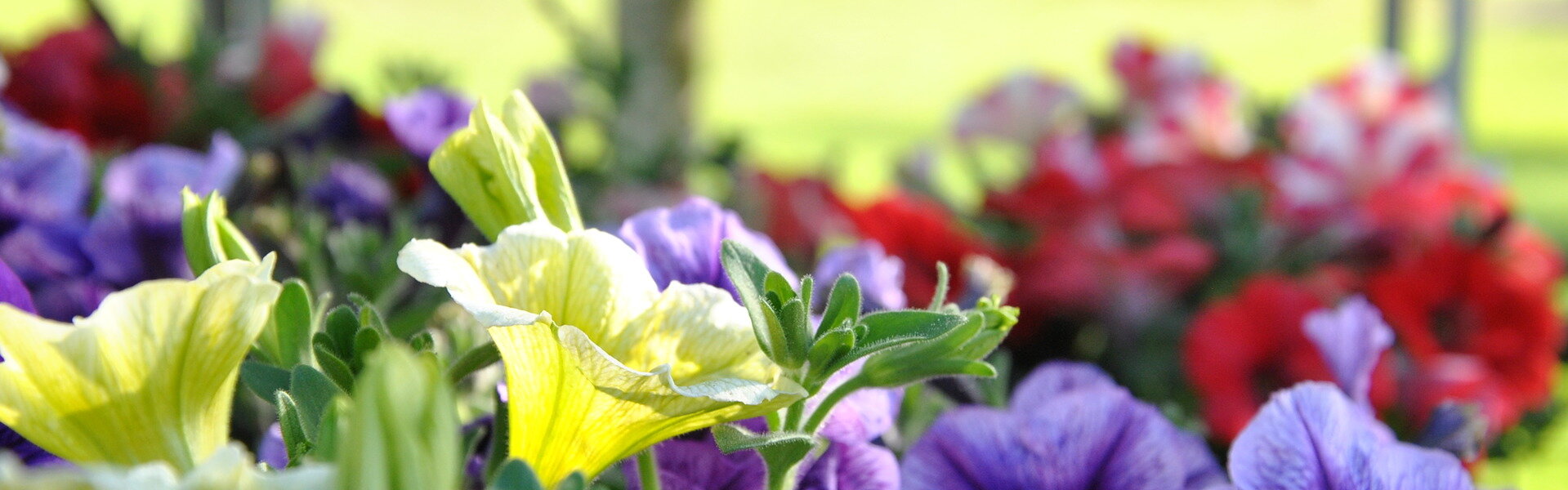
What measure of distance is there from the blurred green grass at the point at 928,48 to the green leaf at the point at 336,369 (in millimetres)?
5193

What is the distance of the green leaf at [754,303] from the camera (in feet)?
0.77

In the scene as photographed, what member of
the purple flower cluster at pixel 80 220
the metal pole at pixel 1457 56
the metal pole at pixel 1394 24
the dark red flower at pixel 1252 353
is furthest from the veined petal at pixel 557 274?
the metal pole at pixel 1457 56

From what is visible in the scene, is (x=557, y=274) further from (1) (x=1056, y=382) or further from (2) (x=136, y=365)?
(1) (x=1056, y=382)

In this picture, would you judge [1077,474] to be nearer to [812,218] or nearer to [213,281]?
[213,281]

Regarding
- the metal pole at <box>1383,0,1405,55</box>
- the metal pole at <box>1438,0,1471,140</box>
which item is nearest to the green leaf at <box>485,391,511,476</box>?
the metal pole at <box>1383,0,1405,55</box>

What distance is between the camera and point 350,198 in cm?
64

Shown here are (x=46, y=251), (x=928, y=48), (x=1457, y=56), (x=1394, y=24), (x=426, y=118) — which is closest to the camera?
(x=46, y=251)

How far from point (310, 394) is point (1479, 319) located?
0.90 meters

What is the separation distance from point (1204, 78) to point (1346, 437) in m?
1.02

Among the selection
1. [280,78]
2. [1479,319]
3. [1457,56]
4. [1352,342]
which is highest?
[1352,342]

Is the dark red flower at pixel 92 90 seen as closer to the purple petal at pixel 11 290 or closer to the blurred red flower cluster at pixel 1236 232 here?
the blurred red flower cluster at pixel 1236 232

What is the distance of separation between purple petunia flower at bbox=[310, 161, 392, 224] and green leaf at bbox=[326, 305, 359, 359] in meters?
0.40

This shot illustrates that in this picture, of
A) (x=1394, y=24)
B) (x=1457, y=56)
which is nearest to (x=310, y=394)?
(x=1394, y=24)

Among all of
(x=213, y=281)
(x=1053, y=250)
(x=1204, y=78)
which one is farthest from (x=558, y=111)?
(x=213, y=281)
